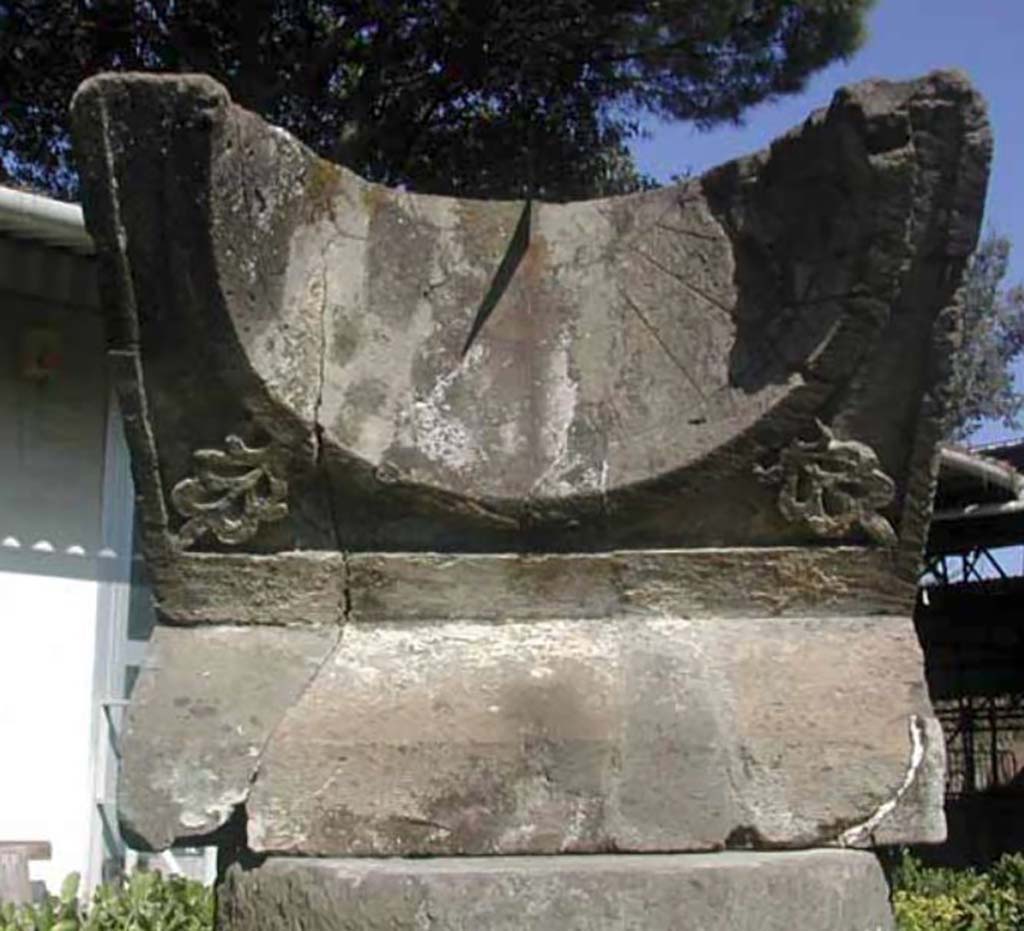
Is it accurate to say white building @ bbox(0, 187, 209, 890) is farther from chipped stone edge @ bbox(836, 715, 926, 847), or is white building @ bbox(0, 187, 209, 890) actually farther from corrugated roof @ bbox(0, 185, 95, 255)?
chipped stone edge @ bbox(836, 715, 926, 847)

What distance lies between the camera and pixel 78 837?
22.9 feet

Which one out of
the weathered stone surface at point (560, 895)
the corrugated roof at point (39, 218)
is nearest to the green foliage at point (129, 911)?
the weathered stone surface at point (560, 895)

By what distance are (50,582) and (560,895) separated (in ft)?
16.0

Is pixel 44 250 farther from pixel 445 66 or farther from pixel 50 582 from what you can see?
pixel 445 66

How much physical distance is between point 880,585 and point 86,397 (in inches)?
193

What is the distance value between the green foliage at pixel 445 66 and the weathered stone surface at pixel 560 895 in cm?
900

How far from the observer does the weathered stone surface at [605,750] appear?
9.21ft

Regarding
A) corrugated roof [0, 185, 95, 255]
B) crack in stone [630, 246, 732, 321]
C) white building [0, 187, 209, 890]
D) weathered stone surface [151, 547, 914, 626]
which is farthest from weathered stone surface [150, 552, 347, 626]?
white building [0, 187, 209, 890]

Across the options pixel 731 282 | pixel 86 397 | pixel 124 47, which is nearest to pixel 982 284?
pixel 124 47

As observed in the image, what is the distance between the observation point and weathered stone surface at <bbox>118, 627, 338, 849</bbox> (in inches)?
113

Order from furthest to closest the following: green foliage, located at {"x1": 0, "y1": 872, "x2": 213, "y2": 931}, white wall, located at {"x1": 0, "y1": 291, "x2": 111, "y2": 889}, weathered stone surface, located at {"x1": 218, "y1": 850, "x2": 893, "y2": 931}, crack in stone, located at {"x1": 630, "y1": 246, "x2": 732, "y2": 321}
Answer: white wall, located at {"x1": 0, "y1": 291, "x2": 111, "y2": 889} → green foliage, located at {"x1": 0, "y1": 872, "x2": 213, "y2": 931} → crack in stone, located at {"x1": 630, "y1": 246, "x2": 732, "y2": 321} → weathered stone surface, located at {"x1": 218, "y1": 850, "x2": 893, "y2": 931}

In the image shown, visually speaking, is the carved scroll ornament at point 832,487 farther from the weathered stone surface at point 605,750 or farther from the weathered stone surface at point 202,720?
the weathered stone surface at point 202,720

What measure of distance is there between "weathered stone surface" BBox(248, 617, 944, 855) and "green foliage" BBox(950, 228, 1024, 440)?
1989cm

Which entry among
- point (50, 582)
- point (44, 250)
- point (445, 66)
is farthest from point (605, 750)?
point (445, 66)
